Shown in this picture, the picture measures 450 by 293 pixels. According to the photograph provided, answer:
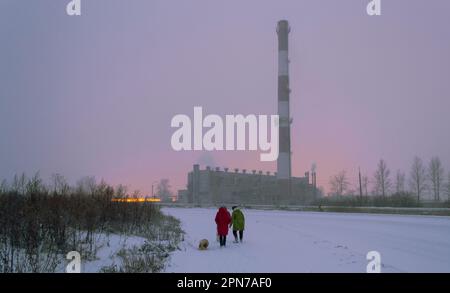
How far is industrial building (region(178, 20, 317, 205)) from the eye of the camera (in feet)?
204

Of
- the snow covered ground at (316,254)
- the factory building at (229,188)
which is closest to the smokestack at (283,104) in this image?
the factory building at (229,188)

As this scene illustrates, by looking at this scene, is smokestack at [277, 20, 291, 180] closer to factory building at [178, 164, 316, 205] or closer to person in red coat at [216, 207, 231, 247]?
factory building at [178, 164, 316, 205]

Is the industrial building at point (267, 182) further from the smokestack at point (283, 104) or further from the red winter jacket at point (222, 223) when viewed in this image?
the red winter jacket at point (222, 223)

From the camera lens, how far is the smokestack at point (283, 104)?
61.7 meters

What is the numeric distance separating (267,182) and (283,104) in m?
25.6

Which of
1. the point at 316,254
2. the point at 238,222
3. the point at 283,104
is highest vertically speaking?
the point at 283,104

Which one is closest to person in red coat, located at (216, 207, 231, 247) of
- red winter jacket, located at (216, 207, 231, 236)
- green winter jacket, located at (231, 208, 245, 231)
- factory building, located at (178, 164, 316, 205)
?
red winter jacket, located at (216, 207, 231, 236)

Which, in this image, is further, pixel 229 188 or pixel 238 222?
pixel 229 188

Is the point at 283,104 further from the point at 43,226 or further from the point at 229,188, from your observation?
the point at 43,226

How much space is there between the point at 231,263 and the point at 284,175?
175ft

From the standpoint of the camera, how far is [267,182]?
3314 inches

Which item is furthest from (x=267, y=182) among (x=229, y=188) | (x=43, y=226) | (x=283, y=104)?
(x=43, y=226)
